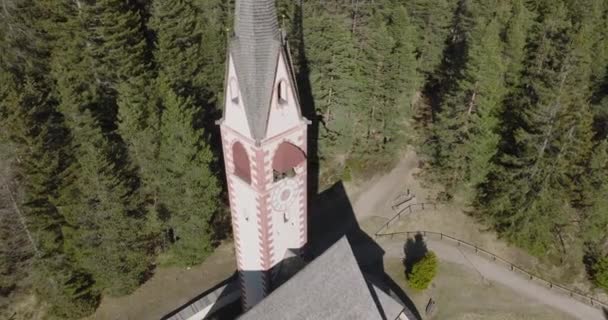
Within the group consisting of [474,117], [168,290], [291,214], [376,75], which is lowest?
[168,290]

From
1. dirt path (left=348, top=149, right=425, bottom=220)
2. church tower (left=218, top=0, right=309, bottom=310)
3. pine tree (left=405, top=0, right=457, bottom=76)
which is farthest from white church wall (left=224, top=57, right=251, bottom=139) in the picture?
pine tree (left=405, top=0, right=457, bottom=76)

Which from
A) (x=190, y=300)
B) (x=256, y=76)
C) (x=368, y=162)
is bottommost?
(x=190, y=300)

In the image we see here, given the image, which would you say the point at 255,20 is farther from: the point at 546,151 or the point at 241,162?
the point at 546,151

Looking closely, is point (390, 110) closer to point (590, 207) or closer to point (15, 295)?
point (590, 207)

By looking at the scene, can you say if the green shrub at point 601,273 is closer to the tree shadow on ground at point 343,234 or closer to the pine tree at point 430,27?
the tree shadow on ground at point 343,234

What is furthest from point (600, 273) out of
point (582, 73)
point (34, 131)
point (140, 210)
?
point (34, 131)

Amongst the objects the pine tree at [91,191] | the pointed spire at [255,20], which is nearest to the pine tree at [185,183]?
the pine tree at [91,191]

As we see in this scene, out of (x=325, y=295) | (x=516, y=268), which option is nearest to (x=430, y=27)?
(x=516, y=268)
